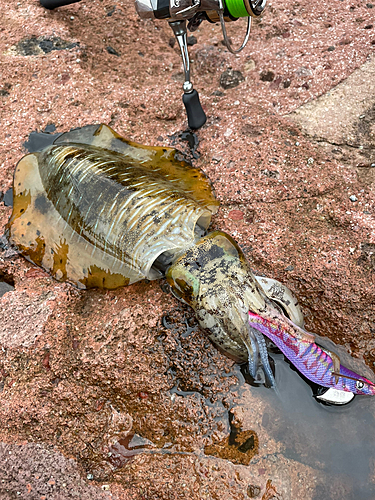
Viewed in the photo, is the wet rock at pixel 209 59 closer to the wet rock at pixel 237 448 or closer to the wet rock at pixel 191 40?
the wet rock at pixel 191 40

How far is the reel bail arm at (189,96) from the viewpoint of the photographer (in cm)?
335

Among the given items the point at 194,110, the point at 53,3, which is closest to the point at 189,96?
the point at 194,110

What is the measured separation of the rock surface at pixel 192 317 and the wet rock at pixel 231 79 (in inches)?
3.1

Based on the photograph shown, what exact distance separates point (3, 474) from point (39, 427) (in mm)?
328

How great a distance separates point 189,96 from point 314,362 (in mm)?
2373

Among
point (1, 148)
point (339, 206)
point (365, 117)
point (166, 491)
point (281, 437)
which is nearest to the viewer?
point (166, 491)

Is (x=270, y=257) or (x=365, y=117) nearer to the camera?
(x=270, y=257)

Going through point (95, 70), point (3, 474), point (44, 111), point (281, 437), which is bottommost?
point (3, 474)

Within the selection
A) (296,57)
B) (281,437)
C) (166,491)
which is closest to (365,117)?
(296,57)

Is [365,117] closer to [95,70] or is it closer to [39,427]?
[95,70]

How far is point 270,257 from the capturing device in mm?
3070

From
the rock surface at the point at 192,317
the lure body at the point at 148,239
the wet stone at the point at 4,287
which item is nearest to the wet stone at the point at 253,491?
the rock surface at the point at 192,317

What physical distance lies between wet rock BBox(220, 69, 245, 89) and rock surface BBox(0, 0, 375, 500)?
0.26 feet

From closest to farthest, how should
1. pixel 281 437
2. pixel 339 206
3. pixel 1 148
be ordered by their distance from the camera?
pixel 281 437, pixel 339 206, pixel 1 148
